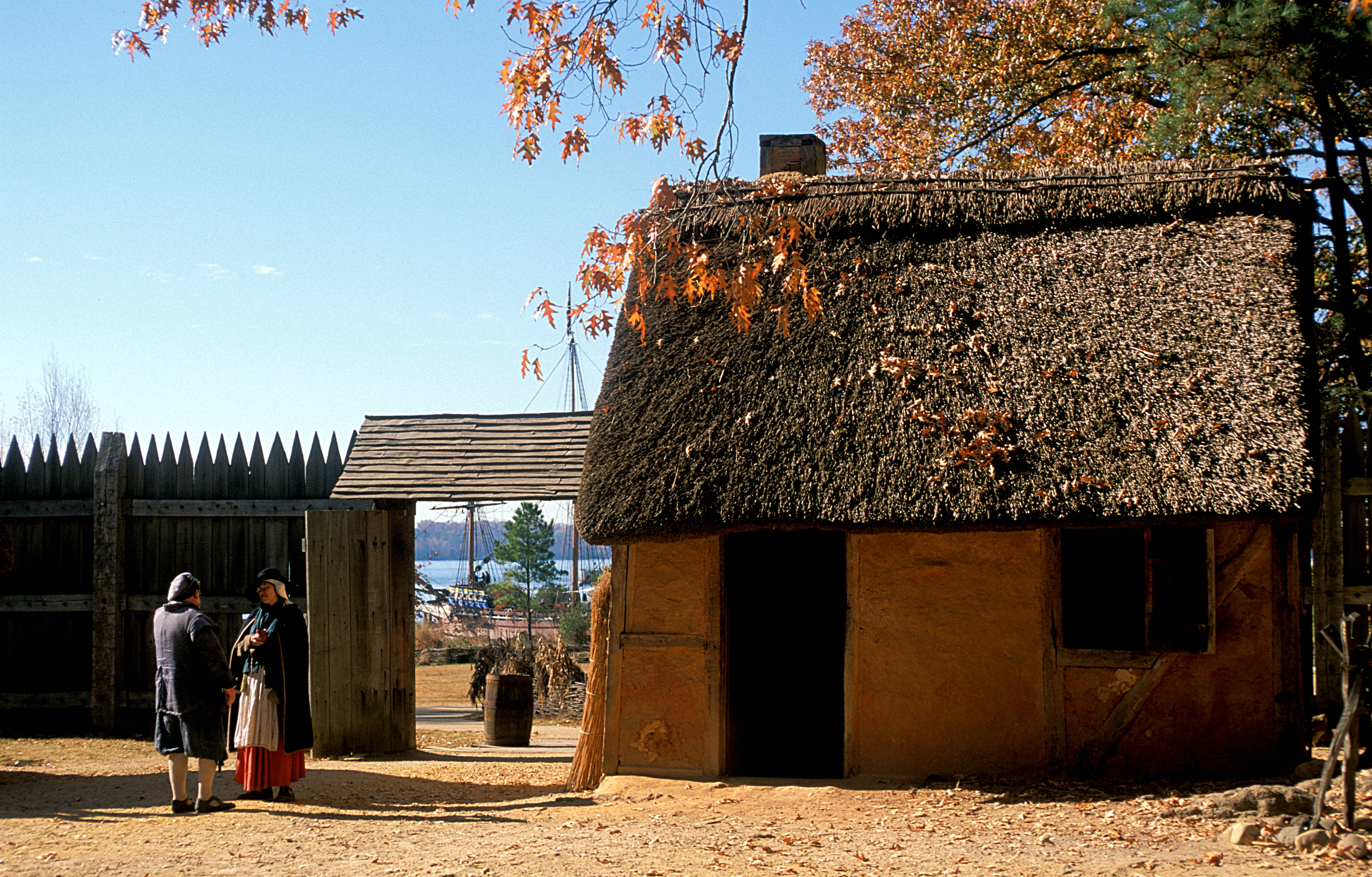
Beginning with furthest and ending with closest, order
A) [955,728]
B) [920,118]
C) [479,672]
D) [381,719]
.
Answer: [479,672] < [920,118] < [381,719] < [955,728]

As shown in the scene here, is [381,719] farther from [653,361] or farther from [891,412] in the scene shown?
[891,412]

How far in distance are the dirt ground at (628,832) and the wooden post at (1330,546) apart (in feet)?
5.82

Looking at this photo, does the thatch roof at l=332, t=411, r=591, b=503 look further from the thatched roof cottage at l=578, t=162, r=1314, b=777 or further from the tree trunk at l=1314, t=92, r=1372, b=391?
the tree trunk at l=1314, t=92, r=1372, b=391

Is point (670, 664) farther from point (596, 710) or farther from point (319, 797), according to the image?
point (319, 797)

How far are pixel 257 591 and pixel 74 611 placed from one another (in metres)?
3.77

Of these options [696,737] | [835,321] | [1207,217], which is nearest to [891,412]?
[835,321]

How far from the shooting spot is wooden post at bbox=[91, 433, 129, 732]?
10.1 m

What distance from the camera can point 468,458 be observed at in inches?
416

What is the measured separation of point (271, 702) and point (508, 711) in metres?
4.00

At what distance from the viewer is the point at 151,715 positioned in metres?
10.2

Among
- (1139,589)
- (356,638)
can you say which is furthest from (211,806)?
(1139,589)

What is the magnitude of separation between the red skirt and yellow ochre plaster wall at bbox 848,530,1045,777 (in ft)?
A: 12.5

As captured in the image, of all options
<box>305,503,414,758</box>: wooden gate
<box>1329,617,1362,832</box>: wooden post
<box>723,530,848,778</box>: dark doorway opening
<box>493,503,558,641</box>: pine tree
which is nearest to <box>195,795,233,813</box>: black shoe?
<box>305,503,414,758</box>: wooden gate

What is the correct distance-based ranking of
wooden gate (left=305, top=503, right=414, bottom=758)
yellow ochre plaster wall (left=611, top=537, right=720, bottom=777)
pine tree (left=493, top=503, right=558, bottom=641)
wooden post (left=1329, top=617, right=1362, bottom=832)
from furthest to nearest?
1. pine tree (left=493, top=503, right=558, bottom=641)
2. wooden gate (left=305, top=503, right=414, bottom=758)
3. yellow ochre plaster wall (left=611, top=537, right=720, bottom=777)
4. wooden post (left=1329, top=617, right=1362, bottom=832)
